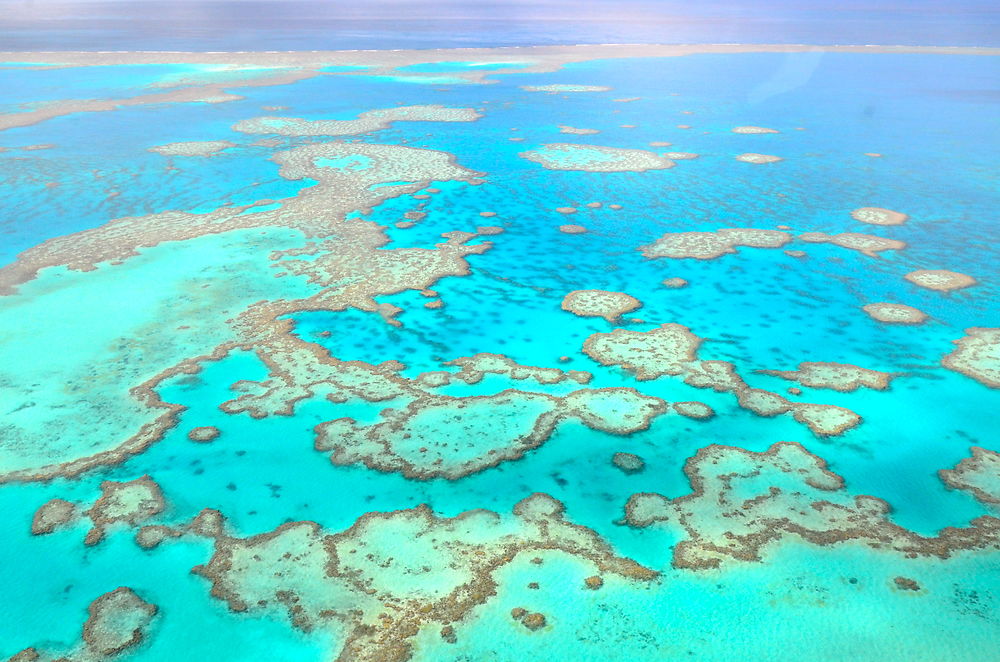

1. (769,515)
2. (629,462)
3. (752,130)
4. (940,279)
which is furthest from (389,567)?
(752,130)

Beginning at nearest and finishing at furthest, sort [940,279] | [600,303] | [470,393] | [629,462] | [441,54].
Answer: [629,462], [470,393], [600,303], [940,279], [441,54]

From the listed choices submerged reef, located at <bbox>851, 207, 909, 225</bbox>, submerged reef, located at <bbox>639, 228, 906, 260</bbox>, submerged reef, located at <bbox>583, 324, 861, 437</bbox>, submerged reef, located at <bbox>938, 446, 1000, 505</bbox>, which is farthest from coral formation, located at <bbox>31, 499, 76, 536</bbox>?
submerged reef, located at <bbox>851, 207, 909, 225</bbox>

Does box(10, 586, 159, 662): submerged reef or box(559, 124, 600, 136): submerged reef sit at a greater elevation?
box(559, 124, 600, 136): submerged reef

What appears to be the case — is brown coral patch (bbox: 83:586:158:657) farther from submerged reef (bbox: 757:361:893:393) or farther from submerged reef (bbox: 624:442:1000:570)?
submerged reef (bbox: 757:361:893:393)

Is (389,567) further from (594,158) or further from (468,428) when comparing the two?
(594,158)

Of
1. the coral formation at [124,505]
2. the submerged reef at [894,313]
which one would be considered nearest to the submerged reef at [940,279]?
the submerged reef at [894,313]

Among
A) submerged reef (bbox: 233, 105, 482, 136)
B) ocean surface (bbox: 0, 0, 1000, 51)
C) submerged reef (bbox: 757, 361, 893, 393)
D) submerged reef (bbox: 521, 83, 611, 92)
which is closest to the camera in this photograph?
submerged reef (bbox: 757, 361, 893, 393)

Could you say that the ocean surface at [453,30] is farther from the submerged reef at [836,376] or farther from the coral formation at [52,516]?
the coral formation at [52,516]
